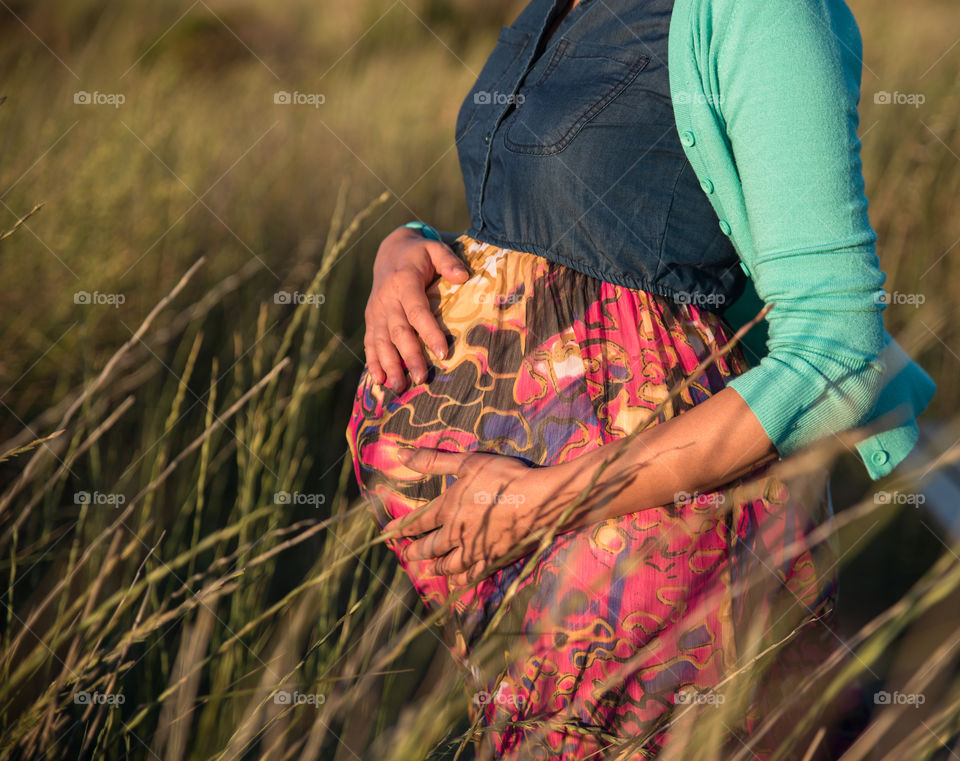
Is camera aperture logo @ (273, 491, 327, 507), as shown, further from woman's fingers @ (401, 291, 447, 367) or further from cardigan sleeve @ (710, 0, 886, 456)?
cardigan sleeve @ (710, 0, 886, 456)

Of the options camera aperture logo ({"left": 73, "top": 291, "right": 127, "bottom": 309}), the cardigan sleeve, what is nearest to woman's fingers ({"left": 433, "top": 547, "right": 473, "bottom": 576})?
the cardigan sleeve

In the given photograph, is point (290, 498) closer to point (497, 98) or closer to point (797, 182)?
point (497, 98)

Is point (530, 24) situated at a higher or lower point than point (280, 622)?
higher

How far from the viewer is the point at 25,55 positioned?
2.78 meters

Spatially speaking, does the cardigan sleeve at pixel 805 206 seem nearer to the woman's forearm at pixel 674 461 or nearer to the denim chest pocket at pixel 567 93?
the woman's forearm at pixel 674 461

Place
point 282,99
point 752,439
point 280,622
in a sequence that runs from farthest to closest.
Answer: point 282,99 < point 280,622 < point 752,439

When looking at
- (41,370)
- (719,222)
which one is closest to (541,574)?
(719,222)

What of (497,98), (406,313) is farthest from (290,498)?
(497,98)

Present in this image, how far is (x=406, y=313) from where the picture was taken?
1061 mm

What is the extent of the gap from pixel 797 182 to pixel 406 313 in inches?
21.7

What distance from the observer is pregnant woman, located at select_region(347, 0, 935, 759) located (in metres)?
0.75

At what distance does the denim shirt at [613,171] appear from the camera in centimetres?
88

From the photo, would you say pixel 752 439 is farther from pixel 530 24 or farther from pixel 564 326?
pixel 530 24

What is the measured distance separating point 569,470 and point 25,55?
3.03 meters
